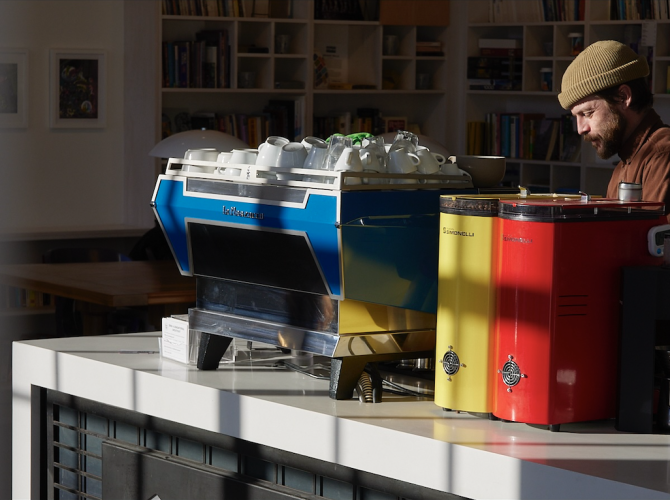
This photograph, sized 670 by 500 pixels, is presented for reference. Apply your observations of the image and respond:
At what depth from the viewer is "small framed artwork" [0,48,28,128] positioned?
21.9 feet

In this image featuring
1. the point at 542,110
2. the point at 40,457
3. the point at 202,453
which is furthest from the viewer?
the point at 542,110

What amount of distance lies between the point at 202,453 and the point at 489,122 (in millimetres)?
6116

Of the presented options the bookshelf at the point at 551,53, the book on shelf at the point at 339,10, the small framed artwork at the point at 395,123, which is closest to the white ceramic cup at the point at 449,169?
the bookshelf at the point at 551,53

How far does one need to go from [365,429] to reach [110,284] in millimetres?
3242

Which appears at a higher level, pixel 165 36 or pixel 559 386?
pixel 165 36

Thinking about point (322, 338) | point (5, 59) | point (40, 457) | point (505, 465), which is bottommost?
point (40, 457)

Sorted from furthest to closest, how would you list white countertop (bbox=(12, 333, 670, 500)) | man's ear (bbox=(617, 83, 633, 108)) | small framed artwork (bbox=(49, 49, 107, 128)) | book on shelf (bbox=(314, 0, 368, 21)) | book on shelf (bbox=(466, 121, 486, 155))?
book on shelf (bbox=(466, 121, 486, 155)) < book on shelf (bbox=(314, 0, 368, 21)) < small framed artwork (bbox=(49, 49, 107, 128)) < man's ear (bbox=(617, 83, 633, 108)) < white countertop (bbox=(12, 333, 670, 500))

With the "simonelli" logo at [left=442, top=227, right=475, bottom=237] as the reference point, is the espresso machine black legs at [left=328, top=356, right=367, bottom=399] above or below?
below

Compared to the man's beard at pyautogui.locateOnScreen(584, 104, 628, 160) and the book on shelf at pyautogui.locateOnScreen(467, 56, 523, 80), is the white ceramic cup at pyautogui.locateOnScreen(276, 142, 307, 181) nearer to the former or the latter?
the man's beard at pyautogui.locateOnScreen(584, 104, 628, 160)

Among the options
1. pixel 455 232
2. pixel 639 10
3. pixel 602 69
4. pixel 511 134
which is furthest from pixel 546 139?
pixel 455 232

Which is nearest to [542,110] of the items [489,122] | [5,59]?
[489,122]

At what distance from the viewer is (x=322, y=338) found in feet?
6.42

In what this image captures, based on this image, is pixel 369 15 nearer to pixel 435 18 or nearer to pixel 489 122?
pixel 435 18

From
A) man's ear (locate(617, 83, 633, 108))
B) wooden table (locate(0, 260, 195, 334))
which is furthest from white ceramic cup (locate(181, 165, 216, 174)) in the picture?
wooden table (locate(0, 260, 195, 334))
